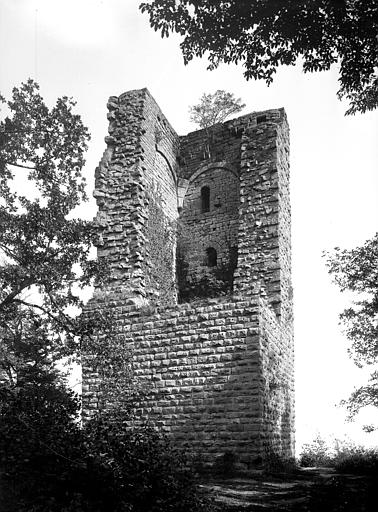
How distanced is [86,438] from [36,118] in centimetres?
693

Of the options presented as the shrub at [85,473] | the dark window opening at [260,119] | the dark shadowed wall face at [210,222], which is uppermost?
the dark window opening at [260,119]

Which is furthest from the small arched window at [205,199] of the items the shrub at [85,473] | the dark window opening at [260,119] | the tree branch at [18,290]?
the shrub at [85,473]

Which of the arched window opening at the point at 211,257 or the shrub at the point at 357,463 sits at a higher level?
the arched window opening at the point at 211,257

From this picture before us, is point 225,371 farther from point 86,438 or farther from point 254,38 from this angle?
point 254,38

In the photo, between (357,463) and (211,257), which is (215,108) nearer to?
(211,257)

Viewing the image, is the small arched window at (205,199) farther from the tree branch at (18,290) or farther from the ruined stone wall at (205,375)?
the tree branch at (18,290)

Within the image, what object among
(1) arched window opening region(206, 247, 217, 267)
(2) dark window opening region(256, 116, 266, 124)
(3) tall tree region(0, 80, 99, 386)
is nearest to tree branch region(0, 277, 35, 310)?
(3) tall tree region(0, 80, 99, 386)

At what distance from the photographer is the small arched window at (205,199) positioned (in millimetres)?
15586

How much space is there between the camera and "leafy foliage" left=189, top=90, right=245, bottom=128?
710 inches

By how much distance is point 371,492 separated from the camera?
21.0 feet

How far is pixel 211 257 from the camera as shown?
585 inches

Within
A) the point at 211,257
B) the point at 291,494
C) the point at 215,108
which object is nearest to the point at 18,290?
the point at 291,494

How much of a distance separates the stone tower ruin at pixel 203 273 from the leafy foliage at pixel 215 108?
1.69 meters

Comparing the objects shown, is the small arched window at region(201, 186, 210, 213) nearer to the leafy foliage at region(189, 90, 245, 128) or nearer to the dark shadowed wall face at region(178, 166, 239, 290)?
the dark shadowed wall face at region(178, 166, 239, 290)
